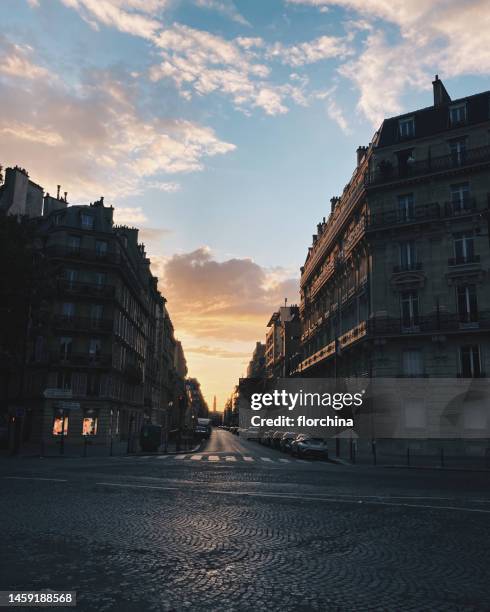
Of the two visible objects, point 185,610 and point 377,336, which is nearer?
point 185,610

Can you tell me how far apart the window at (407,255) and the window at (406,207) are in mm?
1773

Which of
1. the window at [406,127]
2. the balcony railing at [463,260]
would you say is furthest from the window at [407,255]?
the window at [406,127]

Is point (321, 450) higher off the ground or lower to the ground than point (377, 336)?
lower

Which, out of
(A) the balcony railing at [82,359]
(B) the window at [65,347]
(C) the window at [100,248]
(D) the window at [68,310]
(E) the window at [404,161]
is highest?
(E) the window at [404,161]

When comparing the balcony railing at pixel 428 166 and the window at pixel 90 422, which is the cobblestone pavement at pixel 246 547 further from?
the window at pixel 90 422

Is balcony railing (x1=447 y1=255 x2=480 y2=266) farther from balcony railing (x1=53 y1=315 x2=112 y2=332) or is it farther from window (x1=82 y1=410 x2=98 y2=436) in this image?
window (x1=82 y1=410 x2=98 y2=436)

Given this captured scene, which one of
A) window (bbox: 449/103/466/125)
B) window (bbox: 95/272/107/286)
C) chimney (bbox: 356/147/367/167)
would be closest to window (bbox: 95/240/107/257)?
window (bbox: 95/272/107/286)

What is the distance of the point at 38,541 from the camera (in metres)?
7.68

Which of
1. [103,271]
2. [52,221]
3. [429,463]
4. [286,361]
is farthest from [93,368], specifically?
[286,361]

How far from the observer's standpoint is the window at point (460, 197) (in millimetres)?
35688

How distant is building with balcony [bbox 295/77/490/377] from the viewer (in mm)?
34625

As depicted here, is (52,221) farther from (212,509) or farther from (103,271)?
(212,509)

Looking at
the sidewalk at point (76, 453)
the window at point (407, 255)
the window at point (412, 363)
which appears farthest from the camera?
the window at point (407, 255)

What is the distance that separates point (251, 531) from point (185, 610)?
3969mm
